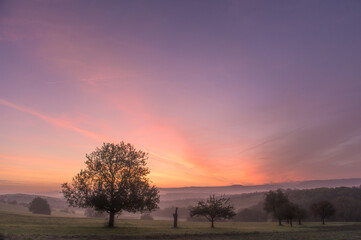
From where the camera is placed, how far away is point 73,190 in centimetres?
4588

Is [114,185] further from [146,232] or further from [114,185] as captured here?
[146,232]

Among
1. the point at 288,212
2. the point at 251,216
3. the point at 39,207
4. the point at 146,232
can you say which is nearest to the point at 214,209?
the point at 146,232

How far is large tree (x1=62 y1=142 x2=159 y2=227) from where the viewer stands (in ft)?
149

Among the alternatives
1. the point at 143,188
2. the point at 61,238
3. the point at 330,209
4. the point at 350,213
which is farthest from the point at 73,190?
the point at 350,213

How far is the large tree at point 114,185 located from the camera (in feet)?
149

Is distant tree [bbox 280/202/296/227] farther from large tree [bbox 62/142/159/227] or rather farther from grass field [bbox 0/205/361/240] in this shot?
large tree [bbox 62/142/159/227]

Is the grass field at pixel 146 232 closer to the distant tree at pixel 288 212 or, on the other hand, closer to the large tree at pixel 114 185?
Answer: the large tree at pixel 114 185

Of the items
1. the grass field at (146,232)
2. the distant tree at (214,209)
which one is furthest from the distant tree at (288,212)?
the distant tree at (214,209)

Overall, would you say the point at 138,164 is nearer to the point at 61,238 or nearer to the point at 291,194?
the point at 61,238

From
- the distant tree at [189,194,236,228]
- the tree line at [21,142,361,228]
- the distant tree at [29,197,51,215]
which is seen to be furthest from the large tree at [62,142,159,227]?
the distant tree at [29,197,51,215]

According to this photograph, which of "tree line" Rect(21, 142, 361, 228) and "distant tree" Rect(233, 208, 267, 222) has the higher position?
"tree line" Rect(21, 142, 361, 228)

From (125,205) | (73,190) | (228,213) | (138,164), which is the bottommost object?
(228,213)

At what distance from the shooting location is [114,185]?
1845 inches

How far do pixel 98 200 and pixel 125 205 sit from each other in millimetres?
5182
